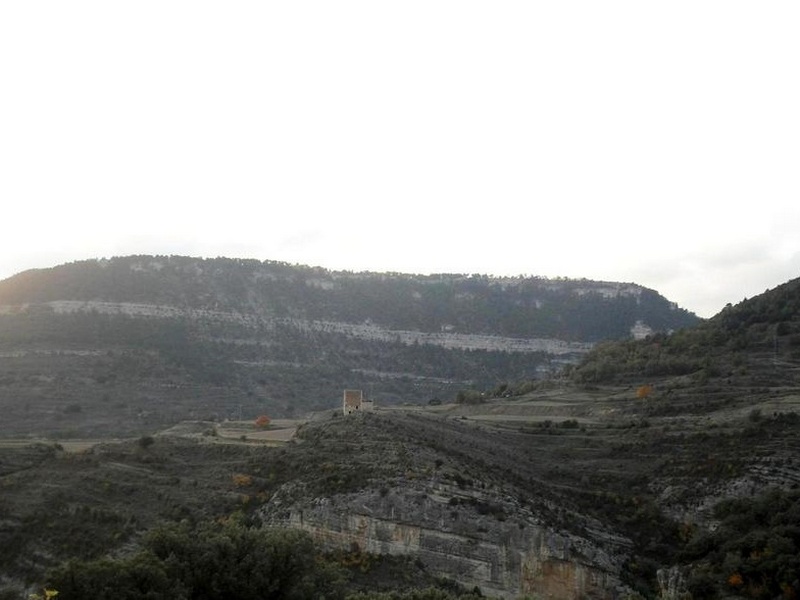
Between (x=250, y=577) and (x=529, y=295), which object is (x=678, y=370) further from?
(x=529, y=295)

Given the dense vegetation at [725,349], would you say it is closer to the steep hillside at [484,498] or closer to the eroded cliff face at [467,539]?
the steep hillside at [484,498]

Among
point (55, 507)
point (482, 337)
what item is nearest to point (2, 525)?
point (55, 507)

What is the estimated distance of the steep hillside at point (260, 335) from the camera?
7275cm

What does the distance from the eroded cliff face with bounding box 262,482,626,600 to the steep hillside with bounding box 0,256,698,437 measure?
33.4 m

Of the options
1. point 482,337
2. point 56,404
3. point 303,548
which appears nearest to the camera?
point 303,548

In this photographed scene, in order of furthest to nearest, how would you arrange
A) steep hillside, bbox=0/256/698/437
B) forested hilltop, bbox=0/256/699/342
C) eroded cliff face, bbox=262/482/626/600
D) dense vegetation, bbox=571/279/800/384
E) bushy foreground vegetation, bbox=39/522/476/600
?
forested hilltop, bbox=0/256/699/342
steep hillside, bbox=0/256/698/437
dense vegetation, bbox=571/279/800/384
eroded cliff face, bbox=262/482/626/600
bushy foreground vegetation, bbox=39/522/476/600

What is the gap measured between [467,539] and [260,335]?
71.0m

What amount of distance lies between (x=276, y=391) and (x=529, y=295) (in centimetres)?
4919

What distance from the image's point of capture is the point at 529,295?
4961 inches

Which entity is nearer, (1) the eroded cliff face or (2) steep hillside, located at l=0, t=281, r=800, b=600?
(2) steep hillside, located at l=0, t=281, r=800, b=600

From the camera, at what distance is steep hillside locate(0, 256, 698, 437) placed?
7275 cm

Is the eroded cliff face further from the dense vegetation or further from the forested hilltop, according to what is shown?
the forested hilltop

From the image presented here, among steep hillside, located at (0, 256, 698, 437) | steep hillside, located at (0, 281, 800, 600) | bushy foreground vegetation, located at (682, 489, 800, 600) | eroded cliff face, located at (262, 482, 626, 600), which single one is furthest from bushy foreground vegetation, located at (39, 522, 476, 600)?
steep hillside, located at (0, 256, 698, 437)

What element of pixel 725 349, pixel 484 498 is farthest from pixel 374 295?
pixel 484 498
